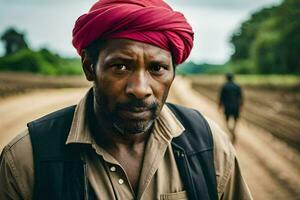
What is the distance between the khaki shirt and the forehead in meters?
0.34

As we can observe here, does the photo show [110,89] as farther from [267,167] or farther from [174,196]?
[267,167]

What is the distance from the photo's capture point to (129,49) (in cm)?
185

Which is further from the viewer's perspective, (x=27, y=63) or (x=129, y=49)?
(x=27, y=63)

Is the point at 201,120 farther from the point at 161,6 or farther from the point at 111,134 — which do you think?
the point at 161,6

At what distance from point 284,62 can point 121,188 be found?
43875 millimetres

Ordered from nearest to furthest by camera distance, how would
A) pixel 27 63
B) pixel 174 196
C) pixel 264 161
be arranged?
1. pixel 174 196
2. pixel 264 161
3. pixel 27 63

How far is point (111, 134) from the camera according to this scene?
206 cm

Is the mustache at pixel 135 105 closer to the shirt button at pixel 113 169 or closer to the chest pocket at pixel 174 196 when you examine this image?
the shirt button at pixel 113 169

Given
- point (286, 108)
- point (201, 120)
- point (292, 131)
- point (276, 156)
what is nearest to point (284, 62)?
point (286, 108)

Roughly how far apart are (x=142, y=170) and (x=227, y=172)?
40 cm

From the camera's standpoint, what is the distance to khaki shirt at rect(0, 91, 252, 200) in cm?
183

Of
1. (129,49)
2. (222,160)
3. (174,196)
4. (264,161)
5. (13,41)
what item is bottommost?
(264,161)

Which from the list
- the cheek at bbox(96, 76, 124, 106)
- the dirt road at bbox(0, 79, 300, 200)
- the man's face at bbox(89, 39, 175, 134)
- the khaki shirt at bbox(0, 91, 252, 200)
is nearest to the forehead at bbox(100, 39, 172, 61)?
the man's face at bbox(89, 39, 175, 134)

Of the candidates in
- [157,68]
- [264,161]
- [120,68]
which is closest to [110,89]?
[120,68]
